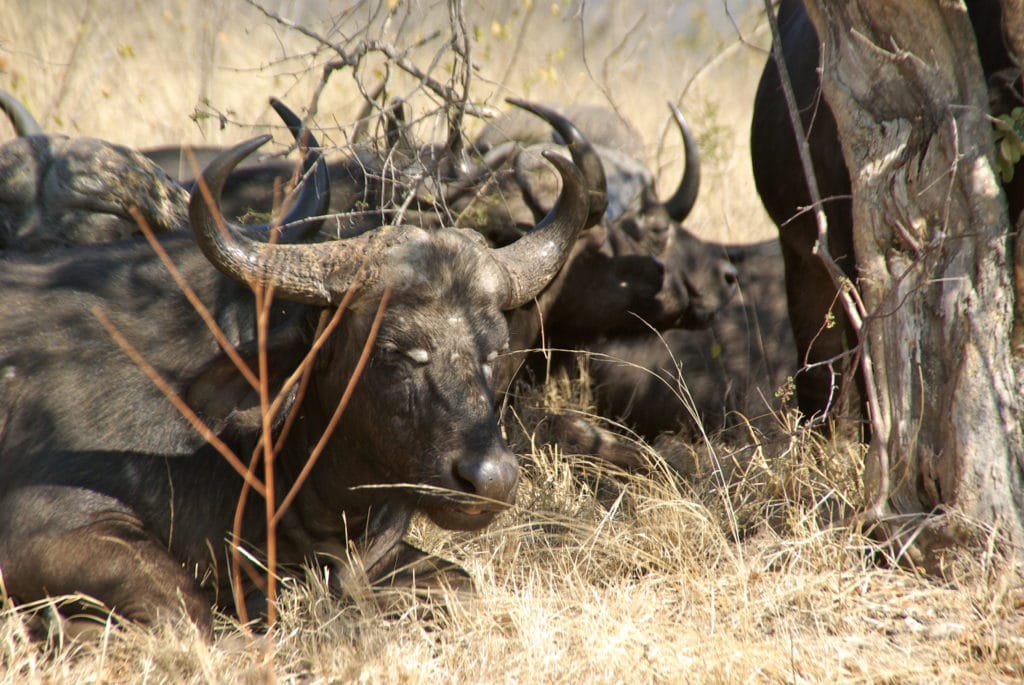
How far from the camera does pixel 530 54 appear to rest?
9211 millimetres

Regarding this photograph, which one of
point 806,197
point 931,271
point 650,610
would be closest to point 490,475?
point 650,610

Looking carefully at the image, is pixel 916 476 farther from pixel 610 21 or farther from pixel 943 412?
pixel 610 21

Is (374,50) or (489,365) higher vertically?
(374,50)

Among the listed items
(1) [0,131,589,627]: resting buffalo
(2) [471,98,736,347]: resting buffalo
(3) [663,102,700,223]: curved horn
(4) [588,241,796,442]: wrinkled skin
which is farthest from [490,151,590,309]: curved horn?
(3) [663,102,700,223]: curved horn

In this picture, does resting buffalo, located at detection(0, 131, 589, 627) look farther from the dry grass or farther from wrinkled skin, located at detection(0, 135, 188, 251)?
wrinkled skin, located at detection(0, 135, 188, 251)

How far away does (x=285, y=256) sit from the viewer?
314 cm

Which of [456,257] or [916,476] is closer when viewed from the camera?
[456,257]

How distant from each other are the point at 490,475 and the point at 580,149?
1.91 metres

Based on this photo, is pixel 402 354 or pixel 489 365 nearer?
pixel 402 354

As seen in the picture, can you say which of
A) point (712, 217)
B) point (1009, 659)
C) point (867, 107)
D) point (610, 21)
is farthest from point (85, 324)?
point (610, 21)

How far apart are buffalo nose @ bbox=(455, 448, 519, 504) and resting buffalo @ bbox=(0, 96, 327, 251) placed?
194 centimetres

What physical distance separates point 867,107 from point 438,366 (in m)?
1.69

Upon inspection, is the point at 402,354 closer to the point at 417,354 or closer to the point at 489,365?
the point at 417,354

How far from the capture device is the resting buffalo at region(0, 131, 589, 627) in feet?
10.3
